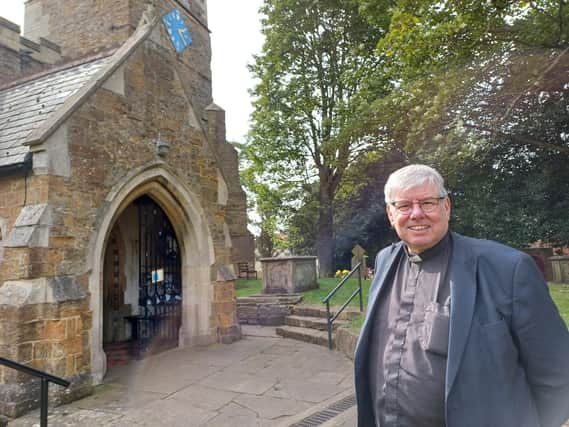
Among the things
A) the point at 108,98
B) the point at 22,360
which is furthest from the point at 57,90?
the point at 22,360

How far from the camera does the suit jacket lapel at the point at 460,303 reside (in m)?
1.53

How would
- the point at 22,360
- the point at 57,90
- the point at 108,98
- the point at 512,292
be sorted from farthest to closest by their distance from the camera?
the point at 57,90, the point at 108,98, the point at 22,360, the point at 512,292

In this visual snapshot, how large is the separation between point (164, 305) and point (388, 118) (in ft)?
29.5

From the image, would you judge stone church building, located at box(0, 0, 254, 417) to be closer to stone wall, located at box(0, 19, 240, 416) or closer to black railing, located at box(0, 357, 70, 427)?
stone wall, located at box(0, 19, 240, 416)

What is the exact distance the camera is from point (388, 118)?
13078mm

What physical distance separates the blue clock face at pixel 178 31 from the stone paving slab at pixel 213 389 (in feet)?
36.2

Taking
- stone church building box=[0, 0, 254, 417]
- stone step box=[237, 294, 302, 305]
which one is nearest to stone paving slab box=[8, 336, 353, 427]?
stone church building box=[0, 0, 254, 417]

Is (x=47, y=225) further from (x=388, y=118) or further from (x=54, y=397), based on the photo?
(x=388, y=118)

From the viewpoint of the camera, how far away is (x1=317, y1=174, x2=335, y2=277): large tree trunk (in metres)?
18.0

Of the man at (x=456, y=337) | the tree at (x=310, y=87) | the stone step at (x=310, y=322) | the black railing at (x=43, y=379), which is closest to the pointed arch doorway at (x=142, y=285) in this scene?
the stone step at (x=310, y=322)

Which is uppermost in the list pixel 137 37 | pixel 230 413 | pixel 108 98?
pixel 137 37

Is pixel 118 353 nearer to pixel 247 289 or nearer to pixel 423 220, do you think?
pixel 423 220

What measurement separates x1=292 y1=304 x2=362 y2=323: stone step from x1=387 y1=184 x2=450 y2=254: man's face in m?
7.09

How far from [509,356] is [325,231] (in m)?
16.7
